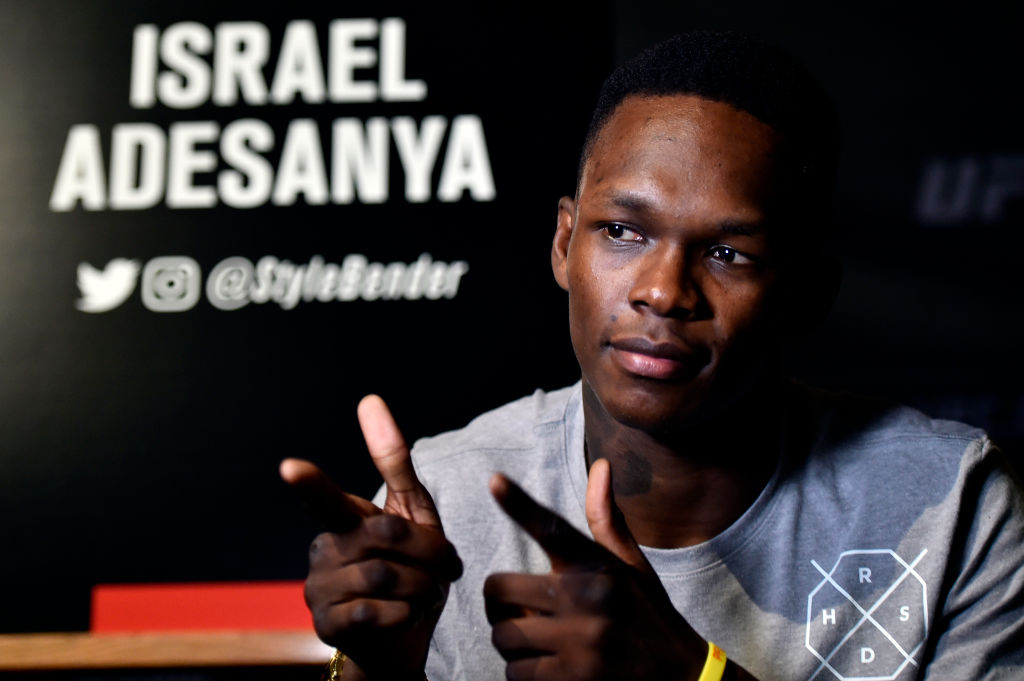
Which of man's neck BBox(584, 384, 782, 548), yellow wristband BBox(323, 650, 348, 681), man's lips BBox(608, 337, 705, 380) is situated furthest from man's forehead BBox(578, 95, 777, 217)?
yellow wristband BBox(323, 650, 348, 681)

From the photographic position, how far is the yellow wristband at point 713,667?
2.48 ft

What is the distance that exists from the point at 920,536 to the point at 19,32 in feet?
8.70

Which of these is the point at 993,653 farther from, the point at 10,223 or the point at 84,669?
the point at 10,223

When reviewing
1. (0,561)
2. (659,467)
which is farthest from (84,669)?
(659,467)

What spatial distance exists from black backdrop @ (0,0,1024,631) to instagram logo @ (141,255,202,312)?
26 millimetres

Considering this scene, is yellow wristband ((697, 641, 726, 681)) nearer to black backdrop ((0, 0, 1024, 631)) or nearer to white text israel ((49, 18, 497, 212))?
black backdrop ((0, 0, 1024, 631))

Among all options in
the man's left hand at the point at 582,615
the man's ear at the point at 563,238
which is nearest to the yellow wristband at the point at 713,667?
the man's left hand at the point at 582,615

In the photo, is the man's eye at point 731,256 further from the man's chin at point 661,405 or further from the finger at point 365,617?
the finger at point 365,617

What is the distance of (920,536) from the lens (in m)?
1.12

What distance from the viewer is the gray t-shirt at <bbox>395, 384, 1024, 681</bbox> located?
108 centimetres

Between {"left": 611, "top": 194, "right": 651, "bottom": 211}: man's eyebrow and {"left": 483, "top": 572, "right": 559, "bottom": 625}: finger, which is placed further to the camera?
{"left": 611, "top": 194, "right": 651, "bottom": 211}: man's eyebrow

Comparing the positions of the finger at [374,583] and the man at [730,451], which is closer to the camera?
the finger at [374,583]

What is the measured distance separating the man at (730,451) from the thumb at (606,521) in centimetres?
19

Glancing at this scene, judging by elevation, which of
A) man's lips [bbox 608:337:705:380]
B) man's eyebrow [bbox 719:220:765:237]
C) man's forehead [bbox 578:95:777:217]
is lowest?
man's lips [bbox 608:337:705:380]
